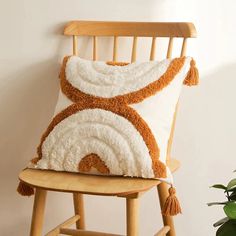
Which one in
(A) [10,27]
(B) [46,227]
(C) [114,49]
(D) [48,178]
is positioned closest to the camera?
(D) [48,178]

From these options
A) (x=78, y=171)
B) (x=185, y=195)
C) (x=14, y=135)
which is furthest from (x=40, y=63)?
(x=185, y=195)

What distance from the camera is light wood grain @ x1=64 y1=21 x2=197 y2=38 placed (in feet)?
5.31

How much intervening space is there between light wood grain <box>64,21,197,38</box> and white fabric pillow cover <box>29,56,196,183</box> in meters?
0.12

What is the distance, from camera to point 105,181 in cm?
136

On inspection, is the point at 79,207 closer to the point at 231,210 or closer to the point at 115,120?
the point at 115,120

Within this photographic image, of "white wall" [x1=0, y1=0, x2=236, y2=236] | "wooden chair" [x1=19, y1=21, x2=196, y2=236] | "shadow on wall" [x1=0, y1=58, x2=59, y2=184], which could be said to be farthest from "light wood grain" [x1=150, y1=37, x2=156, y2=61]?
"shadow on wall" [x1=0, y1=58, x2=59, y2=184]

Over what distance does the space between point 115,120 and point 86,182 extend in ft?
0.62

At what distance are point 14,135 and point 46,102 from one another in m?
0.17

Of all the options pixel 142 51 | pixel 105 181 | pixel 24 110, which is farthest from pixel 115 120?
pixel 24 110

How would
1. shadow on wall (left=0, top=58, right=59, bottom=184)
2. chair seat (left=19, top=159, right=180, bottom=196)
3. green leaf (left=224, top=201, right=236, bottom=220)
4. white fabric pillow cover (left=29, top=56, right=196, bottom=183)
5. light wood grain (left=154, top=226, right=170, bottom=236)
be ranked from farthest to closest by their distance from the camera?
shadow on wall (left=0, top=58, right=59, bottom=184), light wood grain (left=154, top=226, right=170, bottom=236), white fabric pillow cover (left=29, top=56, right=196, bottom=183), chair seat (left=19, top=159, right=180, bottom=196), green leaf (left=224, top=201, right=236, bottom=220)

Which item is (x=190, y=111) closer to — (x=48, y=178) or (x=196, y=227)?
(x=196, y=227)

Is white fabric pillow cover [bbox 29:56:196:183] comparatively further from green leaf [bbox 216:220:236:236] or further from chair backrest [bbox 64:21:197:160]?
green leaf [bbox 216:220:236:236]

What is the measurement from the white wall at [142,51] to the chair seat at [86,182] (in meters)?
0.44

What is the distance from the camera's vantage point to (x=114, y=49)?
5.53ft
